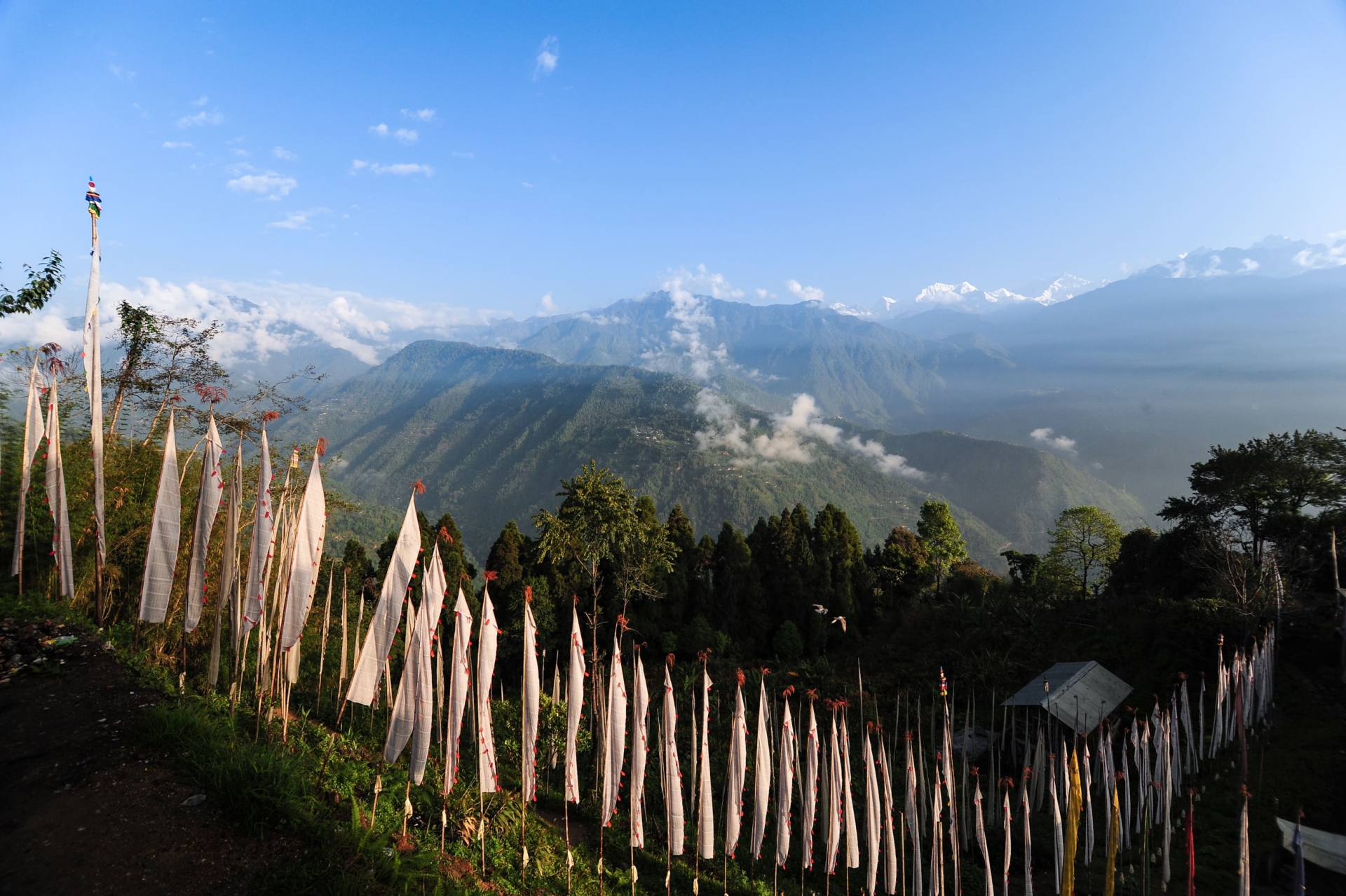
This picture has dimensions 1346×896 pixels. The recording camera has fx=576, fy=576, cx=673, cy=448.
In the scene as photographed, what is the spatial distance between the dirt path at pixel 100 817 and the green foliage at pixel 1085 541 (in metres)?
36.9

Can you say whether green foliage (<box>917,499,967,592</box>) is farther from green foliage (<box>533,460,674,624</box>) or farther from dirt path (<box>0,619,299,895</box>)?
dirt path (<box>0,619,299,895</box>)

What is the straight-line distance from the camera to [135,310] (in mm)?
13258

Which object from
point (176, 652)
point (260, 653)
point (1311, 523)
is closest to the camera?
point (260, 653)

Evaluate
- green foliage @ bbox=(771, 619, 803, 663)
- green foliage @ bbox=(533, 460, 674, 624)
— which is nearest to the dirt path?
green foliage @ bbox=(533, 460, 674, 624)

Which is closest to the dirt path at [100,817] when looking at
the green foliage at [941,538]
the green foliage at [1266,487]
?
the green foliage at [1266,487]

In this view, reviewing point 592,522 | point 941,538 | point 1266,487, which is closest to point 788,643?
point 592,522

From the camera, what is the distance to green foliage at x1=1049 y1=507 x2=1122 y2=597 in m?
32.7

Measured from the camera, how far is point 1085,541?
34000mm

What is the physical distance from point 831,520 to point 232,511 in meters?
27.1

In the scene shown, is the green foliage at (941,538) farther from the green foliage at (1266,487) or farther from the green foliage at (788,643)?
the green foliage at (788,643)

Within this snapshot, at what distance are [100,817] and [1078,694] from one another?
59.5 feet

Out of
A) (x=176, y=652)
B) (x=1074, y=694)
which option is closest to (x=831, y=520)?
(x=1074, y=694)

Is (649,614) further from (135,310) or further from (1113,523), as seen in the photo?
(1113,523)

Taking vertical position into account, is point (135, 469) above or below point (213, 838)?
above
